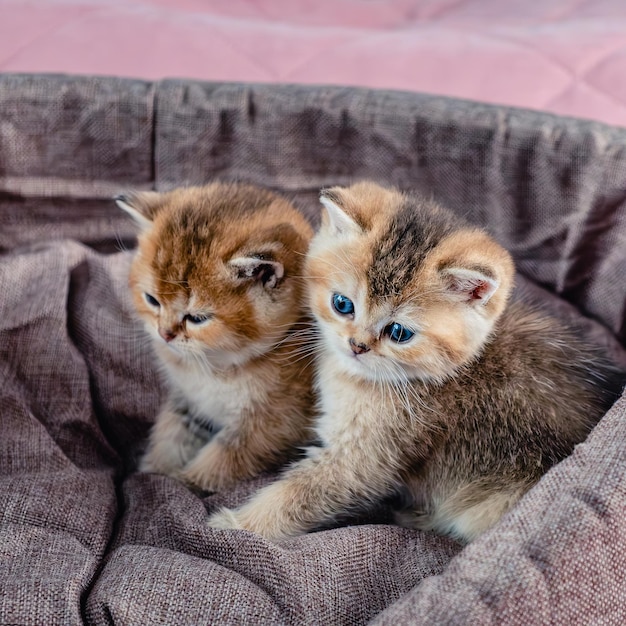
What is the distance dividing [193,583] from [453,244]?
2.43ft

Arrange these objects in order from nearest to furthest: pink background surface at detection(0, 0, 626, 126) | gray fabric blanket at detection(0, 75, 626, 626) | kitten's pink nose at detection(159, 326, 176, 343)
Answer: gray fabric blanket at detection(0, 75, 626, 626) → kitten's pink nose at detection(159, 326, 176, 343) → pink background surface at detection(0, 0, 626, 126)

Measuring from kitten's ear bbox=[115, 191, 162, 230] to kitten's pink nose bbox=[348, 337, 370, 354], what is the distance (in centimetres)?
49

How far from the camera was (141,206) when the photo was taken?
1424 mm

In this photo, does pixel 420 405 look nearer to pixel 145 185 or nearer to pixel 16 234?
pixel 145 185

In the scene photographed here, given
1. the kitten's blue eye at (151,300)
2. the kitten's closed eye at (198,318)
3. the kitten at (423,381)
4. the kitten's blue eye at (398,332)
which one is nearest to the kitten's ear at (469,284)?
the kitten at (423,381)

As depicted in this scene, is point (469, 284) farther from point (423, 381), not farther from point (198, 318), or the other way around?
point (198, 318)

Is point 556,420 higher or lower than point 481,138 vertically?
lower

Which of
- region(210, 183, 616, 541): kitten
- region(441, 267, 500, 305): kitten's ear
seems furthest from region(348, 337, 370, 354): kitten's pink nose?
region(441, 267, 500, 305): kitten's ear

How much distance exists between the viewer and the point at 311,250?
4.50 ft

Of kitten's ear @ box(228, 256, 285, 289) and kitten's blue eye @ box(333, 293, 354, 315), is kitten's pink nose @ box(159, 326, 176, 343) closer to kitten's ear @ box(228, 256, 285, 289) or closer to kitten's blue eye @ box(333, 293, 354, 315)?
kitten's ear @ box(228, 256, 285, 289)

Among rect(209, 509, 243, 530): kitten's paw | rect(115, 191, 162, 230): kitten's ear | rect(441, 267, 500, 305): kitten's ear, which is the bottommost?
rect(209, 509, 243, 530): kitten's paw

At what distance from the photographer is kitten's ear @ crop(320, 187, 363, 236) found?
1.27 metres

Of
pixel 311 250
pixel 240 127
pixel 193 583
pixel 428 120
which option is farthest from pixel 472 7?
pixel 193 583

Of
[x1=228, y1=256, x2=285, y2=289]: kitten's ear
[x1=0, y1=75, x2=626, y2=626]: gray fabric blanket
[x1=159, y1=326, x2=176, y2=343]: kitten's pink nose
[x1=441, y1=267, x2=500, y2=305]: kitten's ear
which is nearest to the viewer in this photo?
[x1=0, y1=75, x2=626, y2=626]: gray fabric blanket
